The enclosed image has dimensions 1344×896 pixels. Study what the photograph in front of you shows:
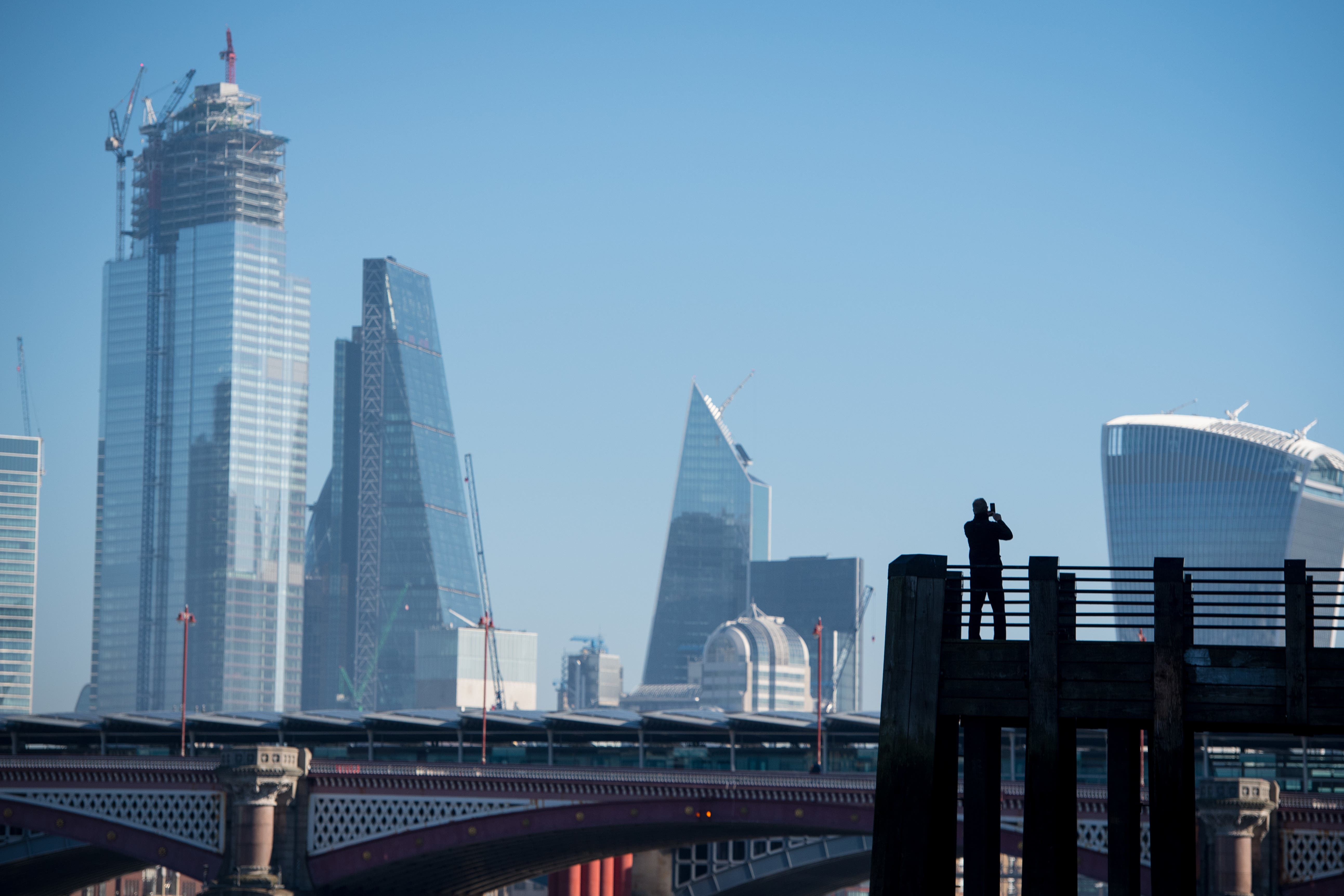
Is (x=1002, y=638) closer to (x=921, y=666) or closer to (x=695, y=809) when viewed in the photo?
(x=921, y=666)

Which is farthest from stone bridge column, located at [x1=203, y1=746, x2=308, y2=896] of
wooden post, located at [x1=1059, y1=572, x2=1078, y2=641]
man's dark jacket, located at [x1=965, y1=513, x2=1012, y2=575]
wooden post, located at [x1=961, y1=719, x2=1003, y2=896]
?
wooden post, located at [x1=1059, y1=572, x2=1078, y2=641]

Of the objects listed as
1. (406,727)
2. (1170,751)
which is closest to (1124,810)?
(1170,751)

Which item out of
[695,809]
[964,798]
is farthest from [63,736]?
[964,798]

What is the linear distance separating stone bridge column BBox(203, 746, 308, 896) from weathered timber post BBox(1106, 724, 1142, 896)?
58.7 m

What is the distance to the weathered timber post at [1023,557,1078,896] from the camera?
28.8 metres

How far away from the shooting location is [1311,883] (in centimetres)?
6812

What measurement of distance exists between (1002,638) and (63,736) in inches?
3326

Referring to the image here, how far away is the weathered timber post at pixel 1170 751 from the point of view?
2834 centimetres

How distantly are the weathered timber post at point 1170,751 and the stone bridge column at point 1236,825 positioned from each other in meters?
41.3

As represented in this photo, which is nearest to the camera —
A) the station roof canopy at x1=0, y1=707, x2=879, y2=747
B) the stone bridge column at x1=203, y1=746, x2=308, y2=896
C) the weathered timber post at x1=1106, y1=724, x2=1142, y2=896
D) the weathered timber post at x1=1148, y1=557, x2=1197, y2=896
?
the weathered timber post at x1=1148, y1=557, x2=1197, y2=896

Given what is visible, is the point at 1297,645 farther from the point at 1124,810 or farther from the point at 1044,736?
the point at 1124,810

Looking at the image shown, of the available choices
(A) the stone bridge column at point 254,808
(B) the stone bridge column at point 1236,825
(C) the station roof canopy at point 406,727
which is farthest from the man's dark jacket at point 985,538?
(A) the stone bridge column at point 254,808

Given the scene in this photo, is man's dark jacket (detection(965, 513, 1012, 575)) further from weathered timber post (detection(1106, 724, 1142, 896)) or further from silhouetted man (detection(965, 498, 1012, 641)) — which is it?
weathered timber post (detection(1106, 724, 1142, 896))

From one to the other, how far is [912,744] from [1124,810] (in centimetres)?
431
